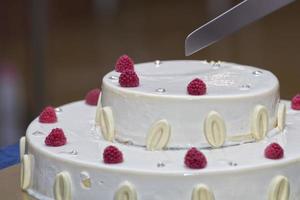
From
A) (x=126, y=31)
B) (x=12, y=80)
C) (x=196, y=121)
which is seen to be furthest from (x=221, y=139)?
(x=126, y=31)

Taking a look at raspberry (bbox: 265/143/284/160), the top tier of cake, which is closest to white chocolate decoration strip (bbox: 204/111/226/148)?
the top tier of cake

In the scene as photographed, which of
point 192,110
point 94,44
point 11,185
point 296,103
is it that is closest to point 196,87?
point 192,110

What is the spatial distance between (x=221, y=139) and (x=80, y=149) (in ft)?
1.04

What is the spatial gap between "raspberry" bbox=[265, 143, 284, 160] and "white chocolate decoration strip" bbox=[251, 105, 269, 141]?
0.10 metres

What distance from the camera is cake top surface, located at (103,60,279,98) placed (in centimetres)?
193

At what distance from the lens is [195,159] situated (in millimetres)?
1741

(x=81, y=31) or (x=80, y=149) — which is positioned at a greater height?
(x=80, y=149)

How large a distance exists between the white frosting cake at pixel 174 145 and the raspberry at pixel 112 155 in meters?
0.01

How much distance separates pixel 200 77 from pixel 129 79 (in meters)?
0.19

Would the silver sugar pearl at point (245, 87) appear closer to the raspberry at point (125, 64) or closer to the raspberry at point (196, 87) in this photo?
the raspberry at point (196, 87)

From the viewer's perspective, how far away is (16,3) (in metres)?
6.50

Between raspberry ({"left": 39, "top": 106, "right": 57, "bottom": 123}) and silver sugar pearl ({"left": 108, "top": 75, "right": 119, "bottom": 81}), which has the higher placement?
silver sugar pearl ({"left": 108, "top": 75, "right": 119, "bottom": 81})

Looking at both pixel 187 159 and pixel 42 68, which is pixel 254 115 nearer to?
pixel 187 159

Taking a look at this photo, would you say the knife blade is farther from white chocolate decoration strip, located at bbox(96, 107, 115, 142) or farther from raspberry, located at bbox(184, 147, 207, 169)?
raspberry, located at bbox(184, 147, 207, 169)
